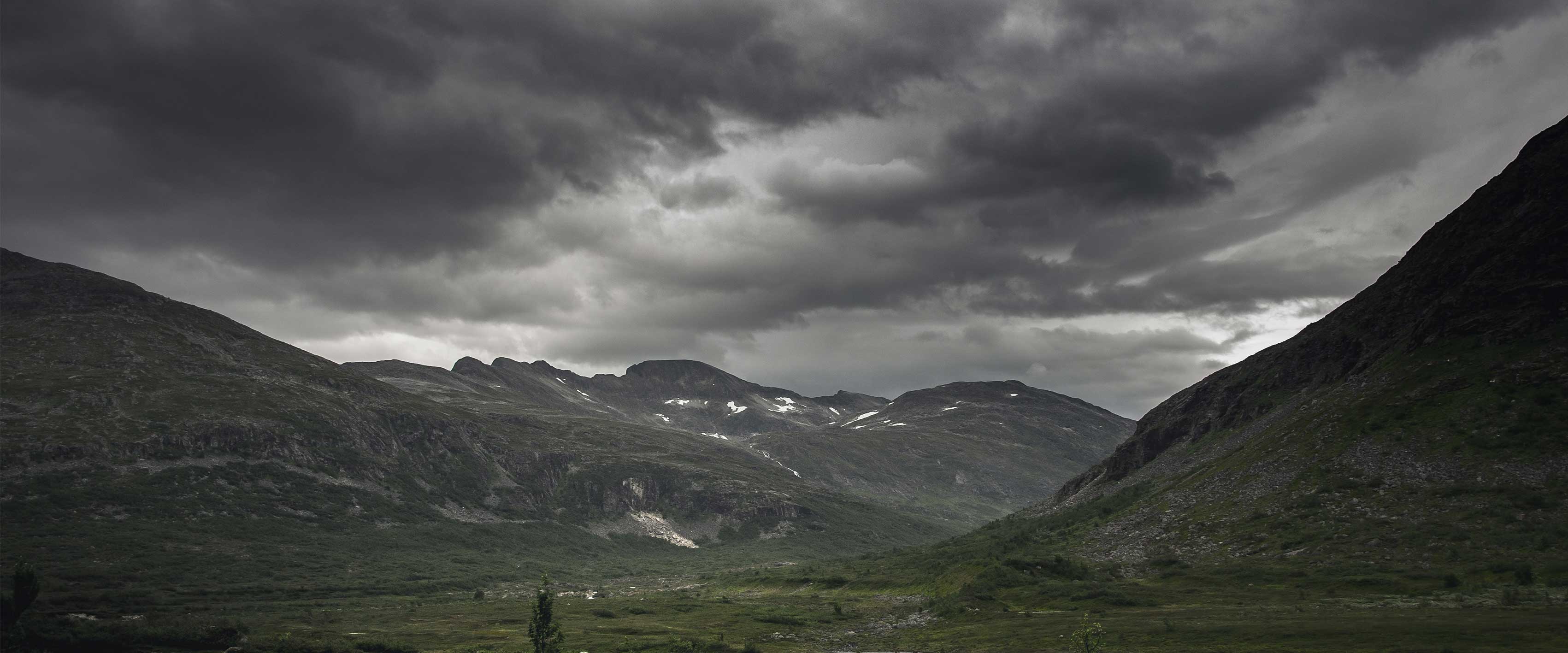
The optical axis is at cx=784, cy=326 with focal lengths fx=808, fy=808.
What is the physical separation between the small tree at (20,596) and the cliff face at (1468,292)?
7670 inches

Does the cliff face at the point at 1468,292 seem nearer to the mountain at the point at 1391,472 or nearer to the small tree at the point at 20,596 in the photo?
the mountain at the point at 1391,472

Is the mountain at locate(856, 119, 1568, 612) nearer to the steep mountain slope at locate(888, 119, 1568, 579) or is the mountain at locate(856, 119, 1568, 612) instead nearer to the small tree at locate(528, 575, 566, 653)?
the steep mountain slope at locate(888, 119, 1568, 579)

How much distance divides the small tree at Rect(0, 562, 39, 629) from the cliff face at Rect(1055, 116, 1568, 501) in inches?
7670

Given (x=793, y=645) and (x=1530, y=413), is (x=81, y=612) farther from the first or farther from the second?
(x=1530, y=413)

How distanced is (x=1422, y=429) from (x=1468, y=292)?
135 ft

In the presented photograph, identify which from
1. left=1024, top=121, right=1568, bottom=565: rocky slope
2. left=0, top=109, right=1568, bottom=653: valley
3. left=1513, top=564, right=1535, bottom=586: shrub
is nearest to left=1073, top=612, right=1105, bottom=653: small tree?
left=0, top=109, right=1568, bottom=653: valley

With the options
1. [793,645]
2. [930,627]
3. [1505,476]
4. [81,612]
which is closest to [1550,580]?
[1505,476]

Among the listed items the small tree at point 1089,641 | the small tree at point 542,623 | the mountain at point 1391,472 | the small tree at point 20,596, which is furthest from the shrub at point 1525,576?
the small tree at point 20,596

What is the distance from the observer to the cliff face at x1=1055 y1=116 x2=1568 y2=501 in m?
132

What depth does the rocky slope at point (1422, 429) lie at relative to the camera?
101250mm

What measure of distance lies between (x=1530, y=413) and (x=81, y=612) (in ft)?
674

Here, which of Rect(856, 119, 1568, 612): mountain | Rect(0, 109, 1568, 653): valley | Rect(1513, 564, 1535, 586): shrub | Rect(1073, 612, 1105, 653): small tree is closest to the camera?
Rect(1073, 612, 1105, 653): small tree

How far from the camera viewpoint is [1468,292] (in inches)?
5645

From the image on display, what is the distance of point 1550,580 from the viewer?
3088 inches
